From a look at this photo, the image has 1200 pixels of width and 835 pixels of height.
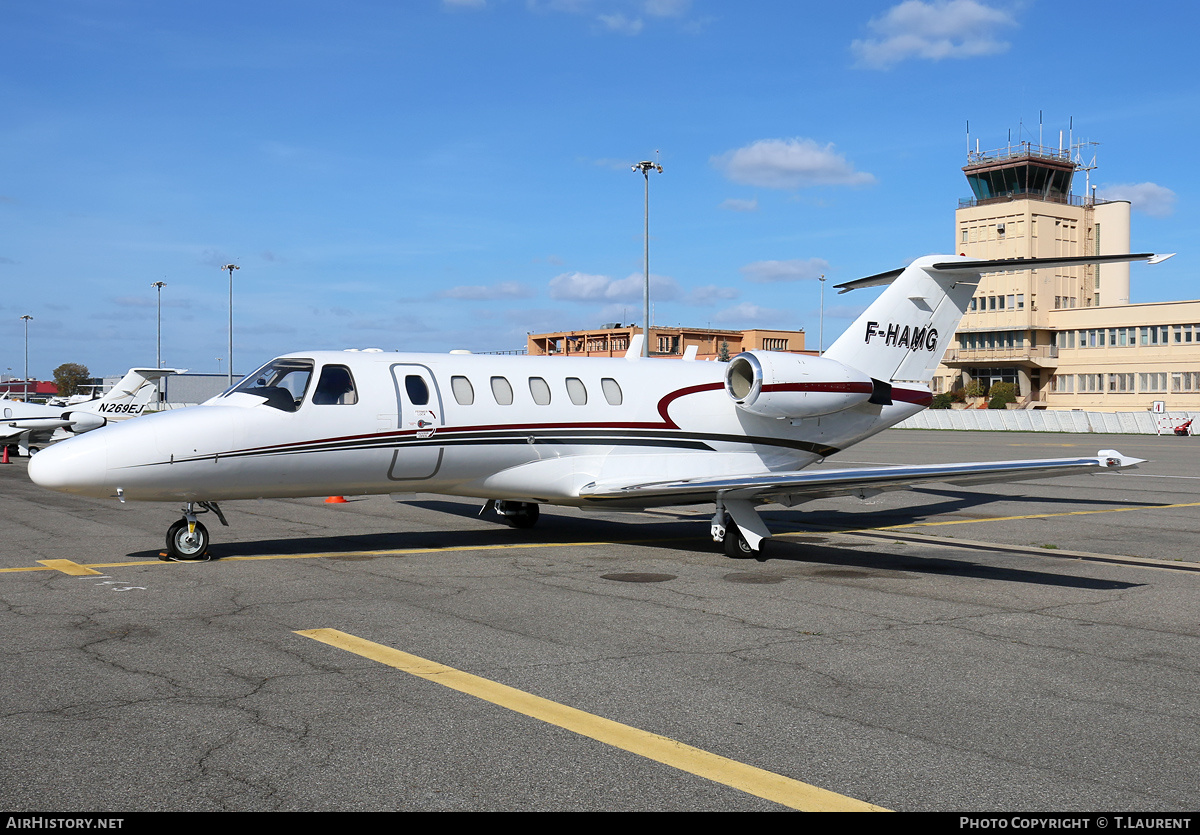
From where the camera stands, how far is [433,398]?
12906 millimetres

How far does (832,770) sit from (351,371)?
882cm

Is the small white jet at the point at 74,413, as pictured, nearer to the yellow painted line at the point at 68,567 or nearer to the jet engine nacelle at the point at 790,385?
the yellow painted line at the point at 68,567

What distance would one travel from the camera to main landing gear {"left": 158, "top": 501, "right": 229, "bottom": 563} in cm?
1195

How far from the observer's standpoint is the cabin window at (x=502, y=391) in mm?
13414

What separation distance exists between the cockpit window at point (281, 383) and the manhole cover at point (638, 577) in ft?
→ 13.6

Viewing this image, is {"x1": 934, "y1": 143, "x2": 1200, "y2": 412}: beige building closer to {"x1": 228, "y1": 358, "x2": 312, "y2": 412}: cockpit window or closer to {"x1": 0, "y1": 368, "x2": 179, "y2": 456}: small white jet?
{"x1": 0, "y1": 368, "x2": 179, "y2": 456}: small white jet

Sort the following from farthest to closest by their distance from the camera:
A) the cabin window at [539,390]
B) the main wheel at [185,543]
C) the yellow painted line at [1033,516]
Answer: the yellow painted line at [1033,516] < the cabin window at [539,390] < the main wheel at [185,543]

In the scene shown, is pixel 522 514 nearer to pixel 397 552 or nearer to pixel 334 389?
pixel 397 552

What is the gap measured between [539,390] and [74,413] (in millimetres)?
30816

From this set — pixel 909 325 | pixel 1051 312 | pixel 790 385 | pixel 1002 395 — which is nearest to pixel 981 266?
pixel 909 325

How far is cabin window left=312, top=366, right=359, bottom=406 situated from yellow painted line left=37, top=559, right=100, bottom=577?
303cm

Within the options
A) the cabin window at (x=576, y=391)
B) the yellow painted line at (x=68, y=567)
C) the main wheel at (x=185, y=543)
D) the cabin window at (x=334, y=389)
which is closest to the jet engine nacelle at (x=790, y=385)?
the cabin window at (x=576, y=391)

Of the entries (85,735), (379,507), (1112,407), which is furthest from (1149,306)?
(85,735)

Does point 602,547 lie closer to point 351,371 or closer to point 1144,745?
point 351,371
